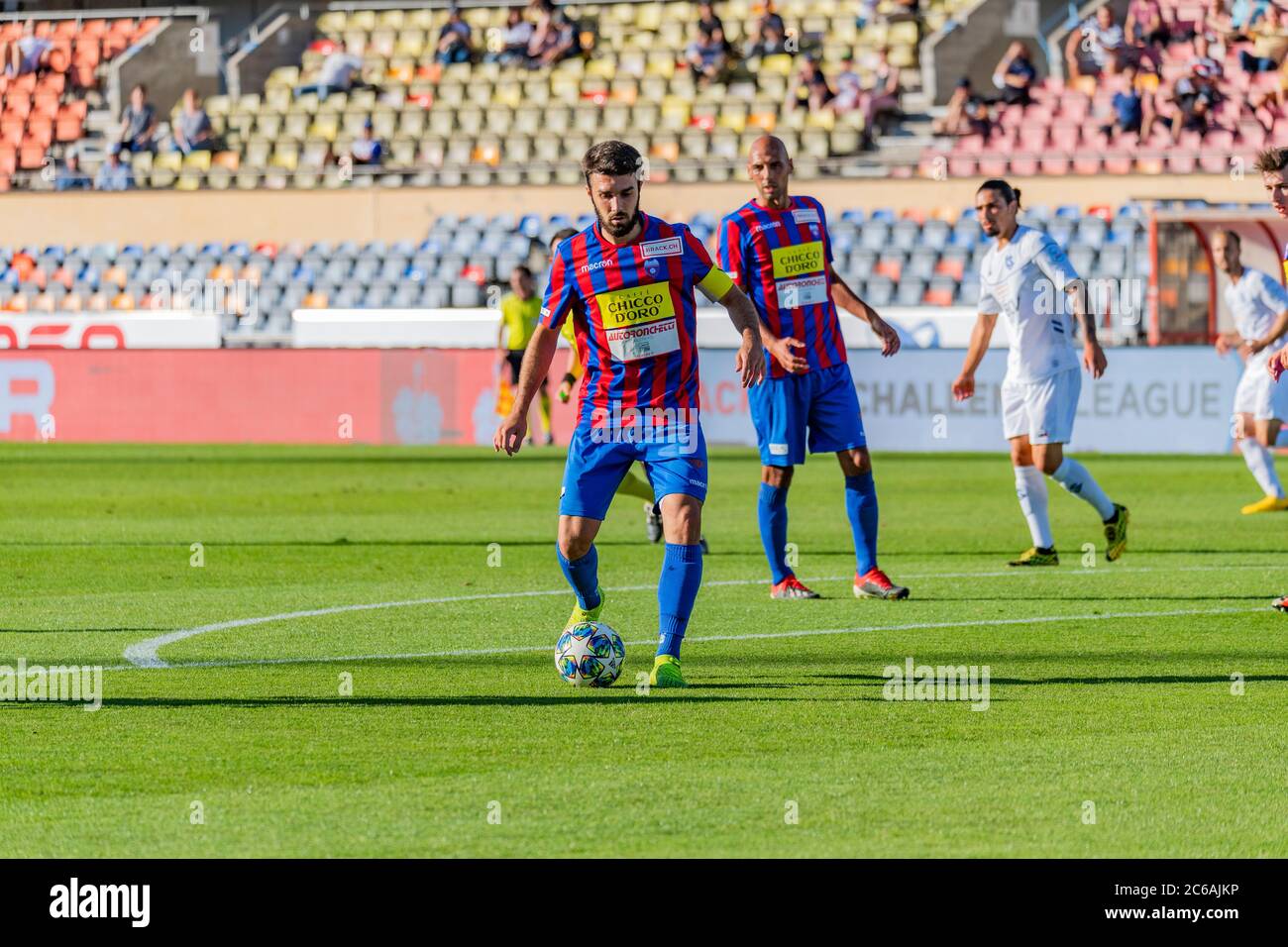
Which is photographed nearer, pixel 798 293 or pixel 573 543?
pixel 573 543

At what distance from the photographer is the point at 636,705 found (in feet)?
26.0

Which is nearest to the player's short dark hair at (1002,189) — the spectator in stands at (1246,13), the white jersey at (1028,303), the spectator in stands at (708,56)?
→ the white jersey at (1028,303)

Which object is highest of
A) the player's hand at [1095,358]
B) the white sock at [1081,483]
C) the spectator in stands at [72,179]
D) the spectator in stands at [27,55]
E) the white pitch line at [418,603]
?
the spectator in stands at [27,55]

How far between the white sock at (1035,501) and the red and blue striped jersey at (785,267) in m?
2.19

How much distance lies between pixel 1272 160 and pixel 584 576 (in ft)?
12.8

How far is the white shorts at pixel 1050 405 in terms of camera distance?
503 inches

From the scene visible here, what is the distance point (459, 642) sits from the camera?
9.70 metres

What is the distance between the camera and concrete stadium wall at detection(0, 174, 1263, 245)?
30703 millimetres

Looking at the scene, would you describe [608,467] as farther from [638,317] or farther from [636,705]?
[636,705]

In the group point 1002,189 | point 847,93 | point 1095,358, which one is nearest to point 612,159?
Answer: point 1002,189

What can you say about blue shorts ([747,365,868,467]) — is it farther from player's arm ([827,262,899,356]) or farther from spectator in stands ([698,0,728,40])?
spectator in stands ([698,0,728,40])

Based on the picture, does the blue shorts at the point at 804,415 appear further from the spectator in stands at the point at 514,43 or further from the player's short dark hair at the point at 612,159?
the spectator in stands at the point at 514,43
